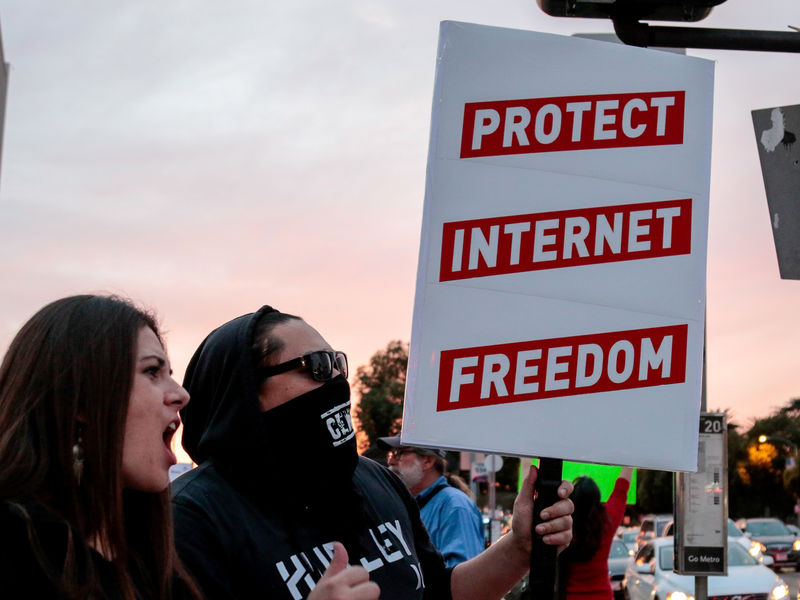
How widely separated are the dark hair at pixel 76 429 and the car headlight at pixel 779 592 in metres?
12.6

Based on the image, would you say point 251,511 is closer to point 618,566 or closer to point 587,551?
point 587,551

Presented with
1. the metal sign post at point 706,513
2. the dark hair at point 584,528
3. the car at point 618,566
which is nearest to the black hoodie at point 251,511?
the dark hair at point 584,528

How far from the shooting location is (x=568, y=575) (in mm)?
6438

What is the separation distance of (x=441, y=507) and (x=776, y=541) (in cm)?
2996

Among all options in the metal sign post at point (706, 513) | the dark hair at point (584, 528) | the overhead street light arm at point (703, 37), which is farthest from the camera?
the metal sign post at point (706, 513)

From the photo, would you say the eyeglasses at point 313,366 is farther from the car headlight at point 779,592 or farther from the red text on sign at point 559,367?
the car headlight at point 779,592

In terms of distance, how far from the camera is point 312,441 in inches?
108

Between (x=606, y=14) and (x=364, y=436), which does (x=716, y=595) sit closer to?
(x=606, y=14)

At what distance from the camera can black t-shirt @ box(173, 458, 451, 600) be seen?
2459 mm

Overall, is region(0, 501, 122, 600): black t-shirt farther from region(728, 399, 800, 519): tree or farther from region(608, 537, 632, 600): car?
region(728, 399, 800, 519): tree

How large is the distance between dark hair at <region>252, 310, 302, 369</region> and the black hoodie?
0.11ft

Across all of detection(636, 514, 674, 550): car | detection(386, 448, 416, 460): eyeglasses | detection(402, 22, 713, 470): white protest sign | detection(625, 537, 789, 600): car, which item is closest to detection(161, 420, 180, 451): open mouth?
detection(402, 22, 713, 470): white protest sign

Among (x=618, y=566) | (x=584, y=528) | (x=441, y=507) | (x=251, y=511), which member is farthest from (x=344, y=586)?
(x=618, y=566)

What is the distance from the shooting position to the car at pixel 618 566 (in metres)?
21.1
